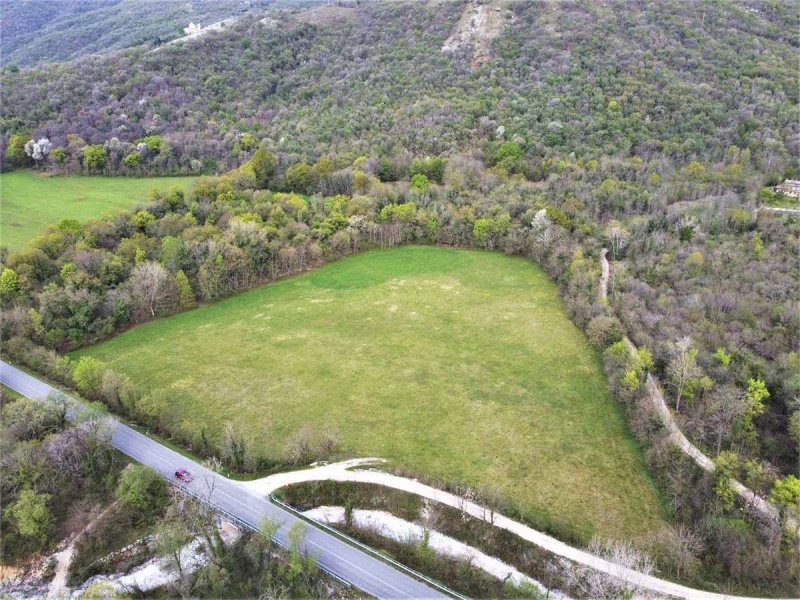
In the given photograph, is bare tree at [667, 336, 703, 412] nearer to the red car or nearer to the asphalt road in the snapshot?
the asphalt road

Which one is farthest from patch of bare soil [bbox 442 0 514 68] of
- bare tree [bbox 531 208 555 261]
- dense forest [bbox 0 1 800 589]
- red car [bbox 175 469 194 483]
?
red car [bbox 175 469 194 483]

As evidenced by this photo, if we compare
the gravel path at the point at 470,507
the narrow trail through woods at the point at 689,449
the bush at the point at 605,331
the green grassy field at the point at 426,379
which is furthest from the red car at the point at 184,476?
the bush at the point at 605,331

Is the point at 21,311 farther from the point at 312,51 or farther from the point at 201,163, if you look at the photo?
the point at 312,51

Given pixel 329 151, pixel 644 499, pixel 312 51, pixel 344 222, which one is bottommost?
pixel 644 499

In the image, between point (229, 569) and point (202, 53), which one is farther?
point (202, 53)

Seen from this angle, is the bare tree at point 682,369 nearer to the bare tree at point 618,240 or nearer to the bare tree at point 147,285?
the bare tree at point 618,240

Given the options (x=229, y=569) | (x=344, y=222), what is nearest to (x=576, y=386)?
(x=229, y=569)
